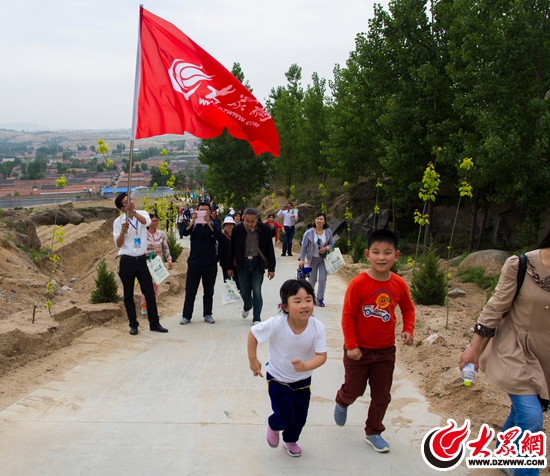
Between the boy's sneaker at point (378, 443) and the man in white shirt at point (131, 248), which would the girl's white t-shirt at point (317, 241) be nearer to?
the man in white shirt at point (131, 248)

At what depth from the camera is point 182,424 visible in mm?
4895

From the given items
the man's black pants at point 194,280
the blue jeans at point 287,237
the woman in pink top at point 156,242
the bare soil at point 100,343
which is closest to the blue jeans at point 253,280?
the man's black pants at point 194,280

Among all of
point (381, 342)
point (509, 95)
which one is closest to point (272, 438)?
point (381, 342)

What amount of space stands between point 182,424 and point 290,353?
1.38 m

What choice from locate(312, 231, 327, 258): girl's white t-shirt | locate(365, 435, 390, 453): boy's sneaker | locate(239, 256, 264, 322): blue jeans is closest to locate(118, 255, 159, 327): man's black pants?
locate(239, 256, 264, 322): blue jeans

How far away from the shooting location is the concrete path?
4.15 meters

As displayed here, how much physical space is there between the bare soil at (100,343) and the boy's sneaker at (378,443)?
0.84 m

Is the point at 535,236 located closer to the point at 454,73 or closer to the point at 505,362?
the point at 454,73

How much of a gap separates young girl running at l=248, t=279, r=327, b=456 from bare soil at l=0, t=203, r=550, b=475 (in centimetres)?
157

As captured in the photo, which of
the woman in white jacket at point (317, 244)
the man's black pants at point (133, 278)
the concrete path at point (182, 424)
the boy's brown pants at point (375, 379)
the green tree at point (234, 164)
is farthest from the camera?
the green tree at point (234, 164)

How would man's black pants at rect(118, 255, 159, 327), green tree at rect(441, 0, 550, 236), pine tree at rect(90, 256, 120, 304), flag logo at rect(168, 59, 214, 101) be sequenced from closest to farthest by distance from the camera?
flag logo at rect(168, 59, 214, 101) → man's black pants at rect(118, 255, 159, 327) → pine tree at rect(90, 256, 120, 304) → green tree at rect(441, 0, 550, 236)

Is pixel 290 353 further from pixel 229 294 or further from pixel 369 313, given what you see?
pixel 229 294

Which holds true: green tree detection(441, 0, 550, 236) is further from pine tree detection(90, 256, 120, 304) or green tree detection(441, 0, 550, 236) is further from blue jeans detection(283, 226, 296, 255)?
pine tree detection(90, 256, 120, 304)

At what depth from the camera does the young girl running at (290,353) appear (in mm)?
4152
